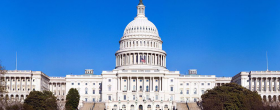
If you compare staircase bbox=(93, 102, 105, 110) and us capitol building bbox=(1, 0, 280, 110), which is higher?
us capitol building bbox=(1, 0, 280, 110)

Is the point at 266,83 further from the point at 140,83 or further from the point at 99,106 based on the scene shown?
the point at 99,106

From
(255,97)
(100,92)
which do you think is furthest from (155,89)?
(255,97)

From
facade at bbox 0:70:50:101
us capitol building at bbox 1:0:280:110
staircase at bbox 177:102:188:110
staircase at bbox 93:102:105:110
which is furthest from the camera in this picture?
facade at bbox 0:70:50:101

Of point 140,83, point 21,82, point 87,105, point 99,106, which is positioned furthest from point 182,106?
point 21,82

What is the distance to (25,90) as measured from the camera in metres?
182

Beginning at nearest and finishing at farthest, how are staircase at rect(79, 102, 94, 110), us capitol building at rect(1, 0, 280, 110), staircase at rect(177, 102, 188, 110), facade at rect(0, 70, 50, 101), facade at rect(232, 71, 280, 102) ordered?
staircase at rect(177, 102, 188, 110) → staircase at rect(79, 102, 94, 110) → facade at rect(232, 71, 280, 102) → us capitol building at rect(1, 0, 280, 110) → facade at rect(0, 70, 50, 101)

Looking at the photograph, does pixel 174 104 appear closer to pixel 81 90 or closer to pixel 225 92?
pixel 225 92

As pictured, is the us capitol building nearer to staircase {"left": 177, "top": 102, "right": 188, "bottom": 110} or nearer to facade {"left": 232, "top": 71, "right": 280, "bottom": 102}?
facade {"left": 232, "top": 71, "right": 280, "bottom": 102}

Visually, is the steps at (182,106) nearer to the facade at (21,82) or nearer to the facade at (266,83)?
the facade at (266,83)

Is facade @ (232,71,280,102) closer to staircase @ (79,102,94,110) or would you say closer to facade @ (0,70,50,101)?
staircase @ (79,102,94,110)

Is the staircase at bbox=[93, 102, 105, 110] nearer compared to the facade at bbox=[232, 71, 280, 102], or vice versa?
the staircase at bbox=[93, 102, 105, 110]

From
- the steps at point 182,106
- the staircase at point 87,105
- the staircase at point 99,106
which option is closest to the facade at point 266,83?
the steps at point 182,106

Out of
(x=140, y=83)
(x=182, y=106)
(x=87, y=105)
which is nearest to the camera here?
(x=182, y=106)

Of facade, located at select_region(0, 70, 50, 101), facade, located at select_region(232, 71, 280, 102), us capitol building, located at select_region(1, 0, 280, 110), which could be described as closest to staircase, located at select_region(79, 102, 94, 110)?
us capitol building, located at select_region(1, 0, 280, 110)
